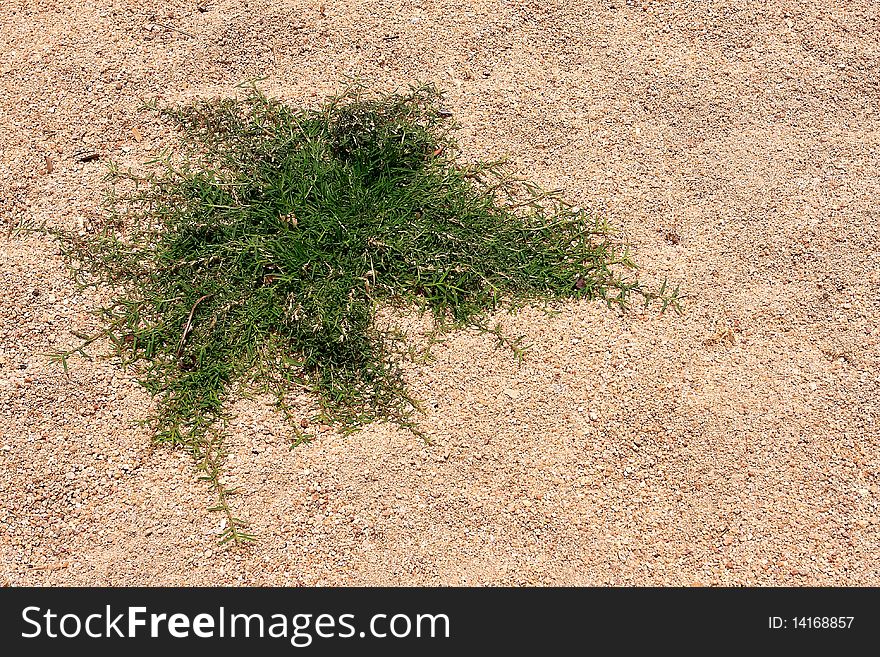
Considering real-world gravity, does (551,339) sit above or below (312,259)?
below

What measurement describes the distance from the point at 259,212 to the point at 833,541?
2.38 meters

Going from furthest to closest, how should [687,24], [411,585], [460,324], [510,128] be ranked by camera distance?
[687,24], [510,128], [460,324], [411,585]

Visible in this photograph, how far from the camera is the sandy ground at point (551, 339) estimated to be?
318 centimetres

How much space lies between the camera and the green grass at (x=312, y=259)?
3.45 m

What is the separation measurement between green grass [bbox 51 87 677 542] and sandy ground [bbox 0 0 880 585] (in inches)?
4.3

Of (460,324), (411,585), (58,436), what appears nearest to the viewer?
(411,585)

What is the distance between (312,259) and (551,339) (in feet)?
3.11

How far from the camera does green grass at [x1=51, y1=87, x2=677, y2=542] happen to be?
3.45 m

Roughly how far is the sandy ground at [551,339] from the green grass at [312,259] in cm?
11

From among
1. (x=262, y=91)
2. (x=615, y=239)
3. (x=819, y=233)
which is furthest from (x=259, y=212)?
(x=819, y=233)

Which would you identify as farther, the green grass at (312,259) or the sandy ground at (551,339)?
the green grass at (312,259)

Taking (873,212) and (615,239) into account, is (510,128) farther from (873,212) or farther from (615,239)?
(873,212)

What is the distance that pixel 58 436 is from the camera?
3365 mm

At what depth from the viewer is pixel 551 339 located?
11.7 ft
